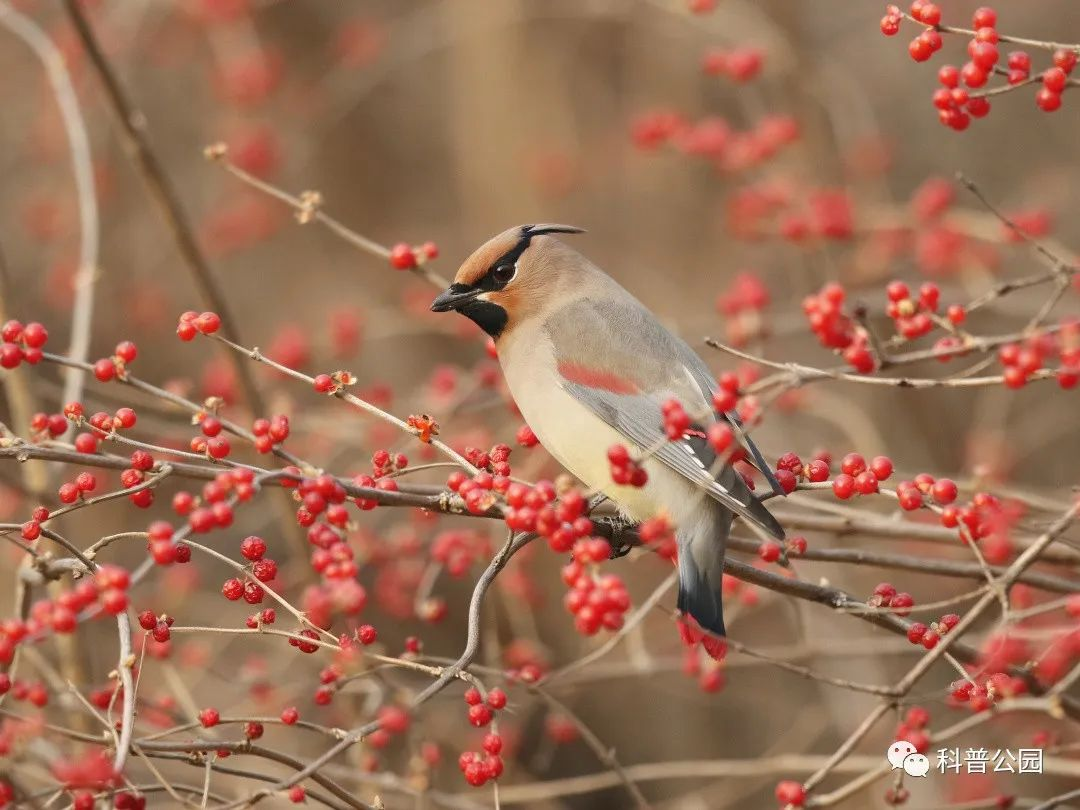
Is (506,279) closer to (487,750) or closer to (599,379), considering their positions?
(599,379)

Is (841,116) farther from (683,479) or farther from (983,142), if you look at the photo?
(683,479)

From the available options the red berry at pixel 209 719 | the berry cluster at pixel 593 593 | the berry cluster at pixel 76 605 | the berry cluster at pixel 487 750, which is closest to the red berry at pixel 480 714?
the berry cluster at pixel 487 750

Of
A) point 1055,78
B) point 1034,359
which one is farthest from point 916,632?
point 1055,78

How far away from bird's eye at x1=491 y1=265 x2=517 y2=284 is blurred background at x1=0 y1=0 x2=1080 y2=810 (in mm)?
471

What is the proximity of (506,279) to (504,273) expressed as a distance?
0.02 m

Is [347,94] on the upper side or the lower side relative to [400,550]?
upper

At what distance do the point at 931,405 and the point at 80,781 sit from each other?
5.29 metres

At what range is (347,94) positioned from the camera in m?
8.03

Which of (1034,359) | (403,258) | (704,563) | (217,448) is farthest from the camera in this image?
(403,258)

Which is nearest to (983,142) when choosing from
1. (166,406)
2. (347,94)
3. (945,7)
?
(945,7)

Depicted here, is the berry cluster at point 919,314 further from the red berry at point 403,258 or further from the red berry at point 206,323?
the red berry at point 206,323

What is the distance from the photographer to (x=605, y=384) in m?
3.58

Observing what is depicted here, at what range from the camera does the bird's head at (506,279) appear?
12.6 ft

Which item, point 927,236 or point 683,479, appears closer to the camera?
point 683,479
